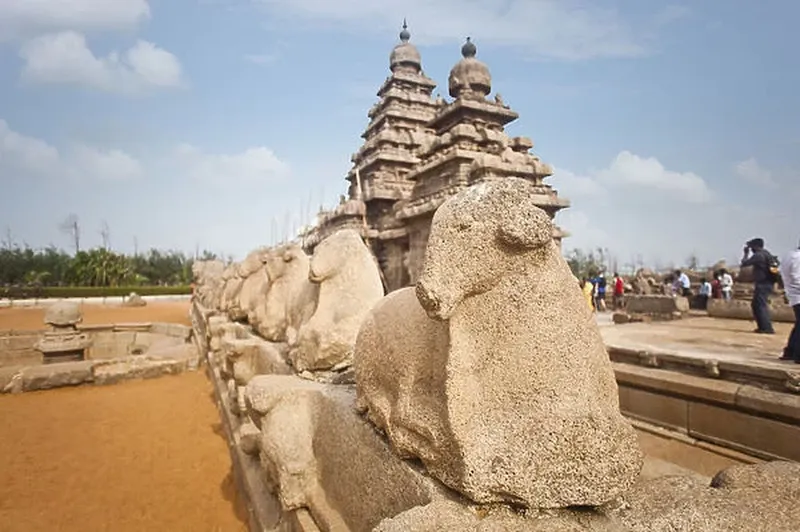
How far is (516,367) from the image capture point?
1.19 metres

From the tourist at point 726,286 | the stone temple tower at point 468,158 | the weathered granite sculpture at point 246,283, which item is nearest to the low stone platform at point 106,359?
the weathered granite sculpture at point 246,283

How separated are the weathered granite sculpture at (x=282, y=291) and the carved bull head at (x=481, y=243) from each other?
2.56 metres

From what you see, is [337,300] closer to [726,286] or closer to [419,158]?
[419,158]

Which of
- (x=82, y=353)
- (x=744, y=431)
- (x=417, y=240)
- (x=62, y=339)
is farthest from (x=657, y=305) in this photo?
(x=62, y=339)

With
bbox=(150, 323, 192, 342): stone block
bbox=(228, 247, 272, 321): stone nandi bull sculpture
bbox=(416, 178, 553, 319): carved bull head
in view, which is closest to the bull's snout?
bbox=(416, 178, 553, 319): carved bull head

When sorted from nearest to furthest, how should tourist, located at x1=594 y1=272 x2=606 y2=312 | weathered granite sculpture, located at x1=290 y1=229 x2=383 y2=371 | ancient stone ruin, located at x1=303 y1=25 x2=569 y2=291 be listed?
weathered granite sculpture, located at x1=290 y1=229 x2=383 y2=371
ancient stone ruin, located at x1=303 y1=25 x2=569 y2=291
tourist, located at x1=594 y1=272 x2=606 y2=312

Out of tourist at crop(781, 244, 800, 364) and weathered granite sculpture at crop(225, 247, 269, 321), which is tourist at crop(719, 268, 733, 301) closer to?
tourist at crop(781, 244, 800, 364)

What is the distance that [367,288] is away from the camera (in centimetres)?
275

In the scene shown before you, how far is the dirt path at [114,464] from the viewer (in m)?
3.05

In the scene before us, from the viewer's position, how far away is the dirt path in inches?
120

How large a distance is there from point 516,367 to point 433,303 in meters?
0.28

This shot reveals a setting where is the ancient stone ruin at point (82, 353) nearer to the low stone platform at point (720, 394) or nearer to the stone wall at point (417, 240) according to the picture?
the stone wall at point (417, 240)

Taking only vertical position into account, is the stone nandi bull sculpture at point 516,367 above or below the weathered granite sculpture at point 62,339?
above

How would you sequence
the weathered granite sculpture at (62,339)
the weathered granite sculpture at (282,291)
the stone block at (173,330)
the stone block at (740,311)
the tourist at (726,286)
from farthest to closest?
1. the tourist at (726,286)
2. the stone block at (173,330)
3. the stone block at (740,311)
4. the weathered granite sculpture at (62,339)
5. the weathered granite sculpture at (282,291)
